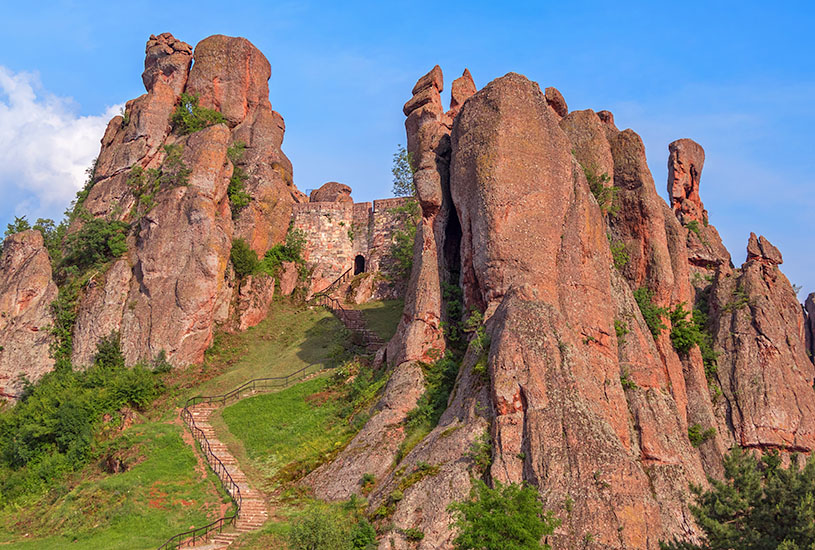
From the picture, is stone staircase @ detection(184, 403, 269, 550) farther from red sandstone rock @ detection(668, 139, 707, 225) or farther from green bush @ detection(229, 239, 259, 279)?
red sandstone rock @ detection(668, 139, 707, 225)

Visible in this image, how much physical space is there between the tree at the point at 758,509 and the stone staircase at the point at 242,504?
35.9 feet

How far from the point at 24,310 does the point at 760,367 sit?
106 feet

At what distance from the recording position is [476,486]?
1738 centimetres

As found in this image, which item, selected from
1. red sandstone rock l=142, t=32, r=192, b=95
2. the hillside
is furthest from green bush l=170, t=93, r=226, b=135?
red sandstone rock l=142, t=32, r=192, b=95

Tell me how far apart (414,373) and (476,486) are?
671 centimetres

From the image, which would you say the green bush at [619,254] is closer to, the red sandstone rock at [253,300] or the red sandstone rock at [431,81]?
the red sandstone rock at [431,81]

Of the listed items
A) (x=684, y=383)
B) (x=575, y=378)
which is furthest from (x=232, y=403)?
(x=684, y=383)

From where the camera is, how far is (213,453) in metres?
25.1

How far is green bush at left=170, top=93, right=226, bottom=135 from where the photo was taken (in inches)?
1622

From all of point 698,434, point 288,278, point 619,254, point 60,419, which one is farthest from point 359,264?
point 698,434

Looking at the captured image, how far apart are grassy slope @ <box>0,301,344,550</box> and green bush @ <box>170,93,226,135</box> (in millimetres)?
15433

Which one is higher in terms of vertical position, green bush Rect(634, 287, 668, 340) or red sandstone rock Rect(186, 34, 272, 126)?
red sandstone rock Rect(186, 34, 272, 126)

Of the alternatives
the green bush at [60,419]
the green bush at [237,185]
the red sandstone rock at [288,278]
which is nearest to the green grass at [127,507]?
the green bush at [60,419]

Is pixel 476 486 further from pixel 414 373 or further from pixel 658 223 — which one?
pixel 658 223
